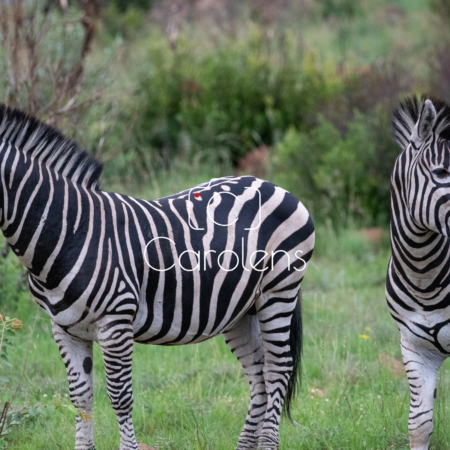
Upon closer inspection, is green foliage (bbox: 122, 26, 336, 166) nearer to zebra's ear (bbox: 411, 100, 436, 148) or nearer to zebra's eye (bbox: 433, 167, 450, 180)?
zebra's ear (bbox: 411, 100, 436, 148)

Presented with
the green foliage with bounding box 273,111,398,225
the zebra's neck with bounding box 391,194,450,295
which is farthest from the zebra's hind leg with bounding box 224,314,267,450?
the green foliage with bounding box 273,111,398,225

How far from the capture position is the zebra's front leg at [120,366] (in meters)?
3.00

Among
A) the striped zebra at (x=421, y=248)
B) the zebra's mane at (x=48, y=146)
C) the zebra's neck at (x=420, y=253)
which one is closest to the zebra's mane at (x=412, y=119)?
the striped zebra at (x=421, y=248)

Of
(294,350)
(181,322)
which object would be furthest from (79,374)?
(294,350)

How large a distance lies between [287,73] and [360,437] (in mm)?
9144

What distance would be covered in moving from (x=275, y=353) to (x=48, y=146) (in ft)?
6.05

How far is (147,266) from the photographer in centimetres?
317

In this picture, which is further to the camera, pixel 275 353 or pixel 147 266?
pixel 275 353

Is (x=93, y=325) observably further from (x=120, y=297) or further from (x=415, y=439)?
(x=415, y=439)

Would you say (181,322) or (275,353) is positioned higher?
(181,322)

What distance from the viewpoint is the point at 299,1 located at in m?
20.2

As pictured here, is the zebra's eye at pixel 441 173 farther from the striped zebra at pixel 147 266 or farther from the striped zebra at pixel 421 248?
the striped zebra at pixel 147 266

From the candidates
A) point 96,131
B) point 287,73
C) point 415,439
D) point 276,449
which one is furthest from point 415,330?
point 287,73

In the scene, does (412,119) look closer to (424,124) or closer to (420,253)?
(424,124)
